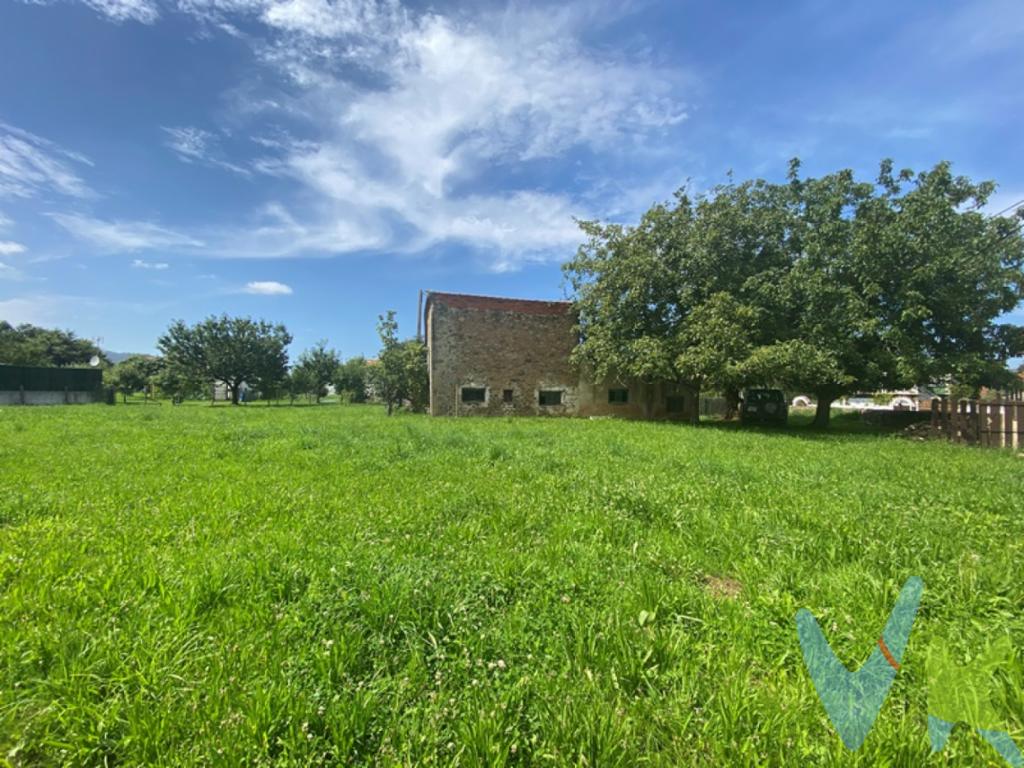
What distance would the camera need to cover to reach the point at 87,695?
1930 millimetres

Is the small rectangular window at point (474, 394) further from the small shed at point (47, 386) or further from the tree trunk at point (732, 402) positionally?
the small shed at point (47, 386)

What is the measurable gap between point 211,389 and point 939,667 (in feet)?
159

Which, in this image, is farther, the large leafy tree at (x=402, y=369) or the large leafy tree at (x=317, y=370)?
the large leafy tree at (x=317, y=370)

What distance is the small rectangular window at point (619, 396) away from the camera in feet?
81.5

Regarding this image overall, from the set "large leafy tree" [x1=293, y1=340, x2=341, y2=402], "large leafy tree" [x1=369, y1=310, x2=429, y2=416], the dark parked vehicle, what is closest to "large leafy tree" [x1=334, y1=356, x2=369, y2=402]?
"large leafy tree" [x1=293, y1=340, x2=341, y2=402]

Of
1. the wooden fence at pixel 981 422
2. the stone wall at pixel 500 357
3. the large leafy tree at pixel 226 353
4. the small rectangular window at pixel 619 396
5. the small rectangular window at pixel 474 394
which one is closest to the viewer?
the wooden fence at pixel 981 422

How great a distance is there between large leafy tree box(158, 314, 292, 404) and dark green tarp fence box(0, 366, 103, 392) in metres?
5.04

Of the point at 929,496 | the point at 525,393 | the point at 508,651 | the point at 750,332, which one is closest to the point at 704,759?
the point at 508,651

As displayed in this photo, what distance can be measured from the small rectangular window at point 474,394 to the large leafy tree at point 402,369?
2.74m

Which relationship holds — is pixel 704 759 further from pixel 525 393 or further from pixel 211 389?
pixel 211 389

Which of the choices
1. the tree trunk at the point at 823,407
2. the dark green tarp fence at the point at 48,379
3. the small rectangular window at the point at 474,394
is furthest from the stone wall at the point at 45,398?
the tree trunk at the point at 823,407

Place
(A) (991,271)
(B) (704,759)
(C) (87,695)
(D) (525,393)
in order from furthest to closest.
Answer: (D) (525,393)
(A) (991,271)
(C) (87,695)
(B) (704,759)

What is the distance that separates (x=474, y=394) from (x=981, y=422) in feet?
61.5

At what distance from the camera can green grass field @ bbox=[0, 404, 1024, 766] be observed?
172 centimetres
